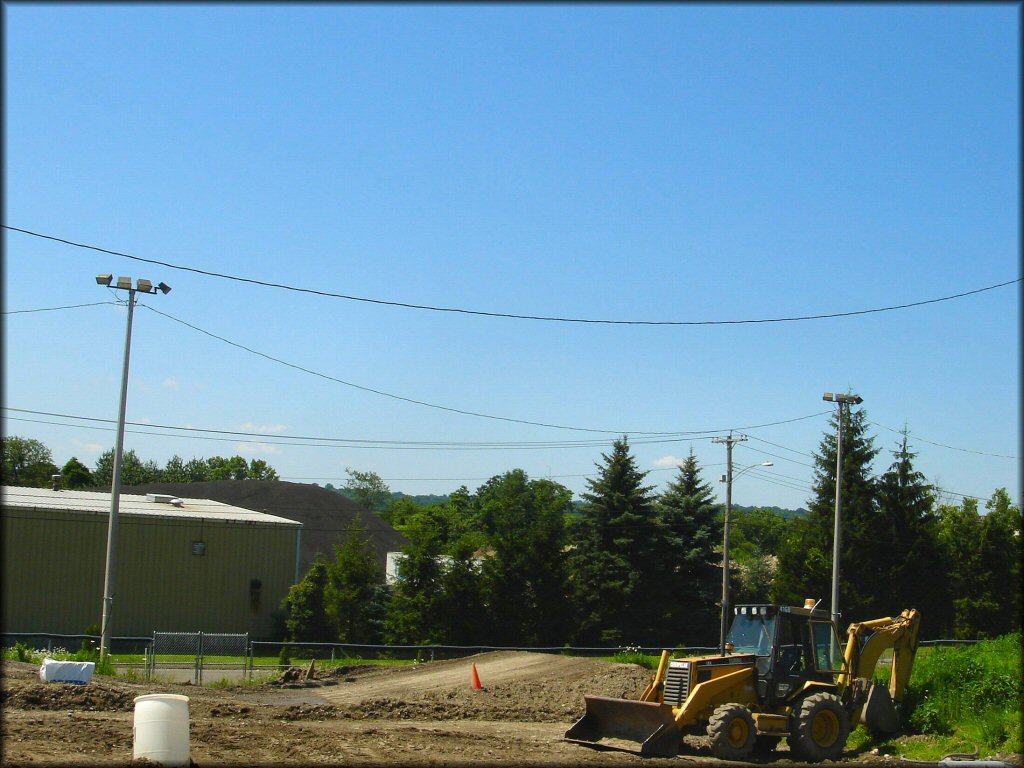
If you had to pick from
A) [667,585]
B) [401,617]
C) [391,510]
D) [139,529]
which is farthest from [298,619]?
[391,510]

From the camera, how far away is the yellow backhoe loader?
17031 millimetres

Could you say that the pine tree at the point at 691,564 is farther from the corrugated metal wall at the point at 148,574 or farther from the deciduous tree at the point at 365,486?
the deciduous tree at the point at 365,486

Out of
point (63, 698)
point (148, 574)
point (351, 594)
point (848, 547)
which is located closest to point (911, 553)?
point (848, 547)

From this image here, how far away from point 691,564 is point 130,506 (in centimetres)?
2844

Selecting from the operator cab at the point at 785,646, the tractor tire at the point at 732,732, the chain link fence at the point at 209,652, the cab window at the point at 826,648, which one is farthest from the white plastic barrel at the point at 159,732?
the chain link fence at the point at 209,652

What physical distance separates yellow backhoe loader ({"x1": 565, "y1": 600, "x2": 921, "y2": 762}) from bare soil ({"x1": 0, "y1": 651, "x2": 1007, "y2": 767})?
451 mm

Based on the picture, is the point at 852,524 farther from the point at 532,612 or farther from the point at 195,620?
the point at 195,620

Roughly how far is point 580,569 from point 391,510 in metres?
70.6

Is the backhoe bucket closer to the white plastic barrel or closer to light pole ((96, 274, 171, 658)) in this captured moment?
the white plastic barrel

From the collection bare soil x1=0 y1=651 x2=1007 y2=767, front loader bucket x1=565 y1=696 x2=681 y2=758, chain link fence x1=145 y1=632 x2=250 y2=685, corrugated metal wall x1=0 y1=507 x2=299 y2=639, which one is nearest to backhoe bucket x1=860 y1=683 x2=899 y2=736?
bare soil x1=0 y1=651 x2=1007 y2=767

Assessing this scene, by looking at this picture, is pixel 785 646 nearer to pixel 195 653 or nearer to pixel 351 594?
pixel 195 653

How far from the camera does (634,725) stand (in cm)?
1730

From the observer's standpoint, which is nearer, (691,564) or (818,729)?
(818,729)

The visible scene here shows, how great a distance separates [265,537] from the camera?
47469 mm
